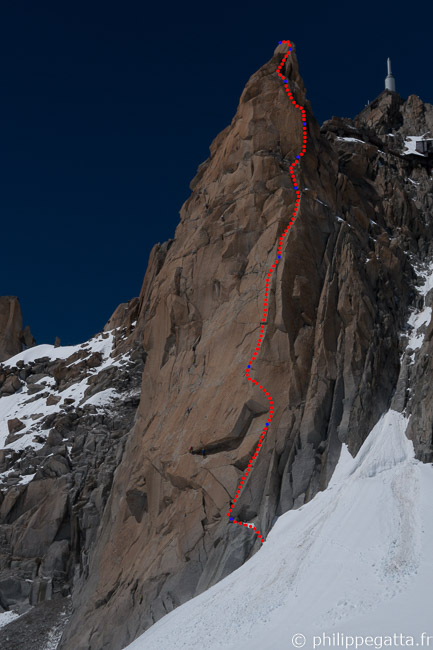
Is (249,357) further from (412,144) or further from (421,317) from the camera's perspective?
(412,144)

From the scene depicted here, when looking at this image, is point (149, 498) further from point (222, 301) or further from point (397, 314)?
point (397, 314)

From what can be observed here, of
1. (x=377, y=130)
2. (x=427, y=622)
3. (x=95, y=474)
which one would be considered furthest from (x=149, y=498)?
(x=377, y=130)

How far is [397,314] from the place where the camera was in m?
36.3

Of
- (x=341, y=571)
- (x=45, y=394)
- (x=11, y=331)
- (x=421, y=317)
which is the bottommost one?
(x=341, y=571)

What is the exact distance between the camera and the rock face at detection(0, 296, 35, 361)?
248ft

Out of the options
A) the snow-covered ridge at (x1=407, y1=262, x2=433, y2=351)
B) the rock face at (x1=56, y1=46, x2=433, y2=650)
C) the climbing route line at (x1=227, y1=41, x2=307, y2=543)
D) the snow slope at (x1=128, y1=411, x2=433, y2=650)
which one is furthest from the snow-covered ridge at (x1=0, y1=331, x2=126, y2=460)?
the snow slope at (x1=128, y1=411, x2=433, y2=650)

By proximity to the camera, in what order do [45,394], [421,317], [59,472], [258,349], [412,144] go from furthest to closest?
[45,394] < [412,144] < [59,472] < [421,317] < [258,349]

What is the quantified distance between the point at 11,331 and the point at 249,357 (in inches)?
2015

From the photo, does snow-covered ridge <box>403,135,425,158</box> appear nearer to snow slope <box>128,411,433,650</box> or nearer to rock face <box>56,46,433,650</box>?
rock face <box>56,46,433,650</box>

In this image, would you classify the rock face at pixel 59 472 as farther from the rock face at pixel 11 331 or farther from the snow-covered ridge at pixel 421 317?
the snow-covered ridge at pixel 421 317

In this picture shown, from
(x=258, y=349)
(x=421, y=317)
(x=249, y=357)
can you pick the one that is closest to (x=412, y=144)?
(x=421, y=317)

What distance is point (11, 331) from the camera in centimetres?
7738

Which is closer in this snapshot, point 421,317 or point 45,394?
point 421,317

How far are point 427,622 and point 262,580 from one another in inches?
324
